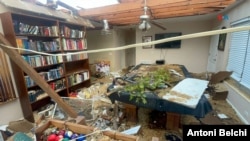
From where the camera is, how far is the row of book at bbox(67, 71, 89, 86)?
336 cm

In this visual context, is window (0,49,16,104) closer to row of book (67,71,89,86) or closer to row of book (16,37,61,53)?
row of book (16,37,61,53)

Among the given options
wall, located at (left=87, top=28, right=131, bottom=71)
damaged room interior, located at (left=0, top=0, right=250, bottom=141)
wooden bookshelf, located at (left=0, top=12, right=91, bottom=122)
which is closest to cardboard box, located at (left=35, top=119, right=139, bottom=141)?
damaged room interior, located at (left=0, top=0, right=250, bottom=141)

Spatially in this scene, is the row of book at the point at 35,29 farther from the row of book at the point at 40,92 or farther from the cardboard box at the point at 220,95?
the cardboard box at the point at 220,95

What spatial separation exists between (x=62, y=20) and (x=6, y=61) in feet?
4.74

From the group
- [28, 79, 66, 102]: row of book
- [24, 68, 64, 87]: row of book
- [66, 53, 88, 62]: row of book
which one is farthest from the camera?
[66, 53, 88, 62]: row of book

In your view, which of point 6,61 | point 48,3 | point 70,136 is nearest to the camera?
point 70,136

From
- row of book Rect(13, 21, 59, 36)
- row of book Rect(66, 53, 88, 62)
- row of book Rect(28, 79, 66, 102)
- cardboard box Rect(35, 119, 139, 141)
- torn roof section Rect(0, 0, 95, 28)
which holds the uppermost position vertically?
torn roof section Rect(0, 0, 95, 28)

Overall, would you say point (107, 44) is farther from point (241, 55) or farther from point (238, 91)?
point (238, 91)

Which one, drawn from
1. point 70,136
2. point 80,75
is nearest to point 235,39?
point 70,136

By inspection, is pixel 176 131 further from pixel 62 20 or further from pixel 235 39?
pixel 62 20

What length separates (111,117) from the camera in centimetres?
234

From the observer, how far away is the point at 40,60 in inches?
103

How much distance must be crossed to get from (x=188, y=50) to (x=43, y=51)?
4880mm

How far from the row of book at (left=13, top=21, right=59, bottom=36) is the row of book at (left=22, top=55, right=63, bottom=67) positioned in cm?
43
